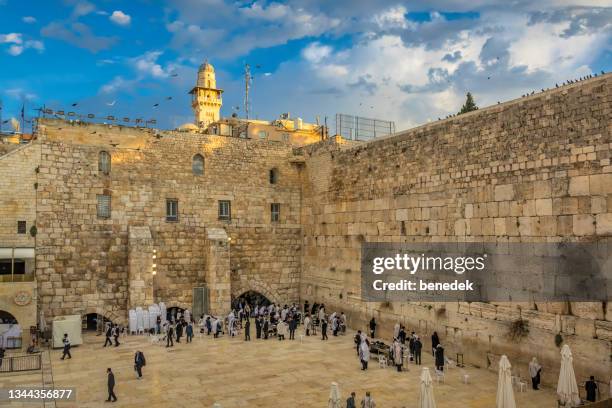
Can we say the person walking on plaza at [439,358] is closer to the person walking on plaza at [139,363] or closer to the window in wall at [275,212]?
the person walking on plaza at [139,363]

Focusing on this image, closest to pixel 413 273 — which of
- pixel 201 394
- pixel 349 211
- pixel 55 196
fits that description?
pixel 349 211

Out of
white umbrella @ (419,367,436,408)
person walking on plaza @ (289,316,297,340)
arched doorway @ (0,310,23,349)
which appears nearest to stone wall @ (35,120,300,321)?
arched doorway @ (0,310,23,349)

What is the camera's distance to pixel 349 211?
21.2 m

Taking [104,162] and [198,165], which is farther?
[198,165]

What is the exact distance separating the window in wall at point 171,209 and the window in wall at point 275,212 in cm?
449

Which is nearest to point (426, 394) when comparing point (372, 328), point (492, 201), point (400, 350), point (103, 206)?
point (400, 350)

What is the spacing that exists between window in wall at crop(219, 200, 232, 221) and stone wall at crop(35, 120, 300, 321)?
18 cm

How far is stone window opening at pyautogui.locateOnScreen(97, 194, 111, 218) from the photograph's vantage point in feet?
68.6

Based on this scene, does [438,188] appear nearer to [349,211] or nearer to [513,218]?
[513,218]

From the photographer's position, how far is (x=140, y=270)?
67.5 ft

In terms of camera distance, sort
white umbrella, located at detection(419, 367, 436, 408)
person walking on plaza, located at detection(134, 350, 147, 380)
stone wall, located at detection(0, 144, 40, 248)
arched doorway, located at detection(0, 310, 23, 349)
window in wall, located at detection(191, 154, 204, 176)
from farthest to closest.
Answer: window in wall, located at detection(191, 154, 204, 176) < stone wall, located at detection(0, 144, 40, 248) < arched doorway, located at detection(0, 310, 23, 349) < person walking on plaza, located at detection(134, 350, 147, 380) < white umbrella, located at detection(419, 367, 436, 408)

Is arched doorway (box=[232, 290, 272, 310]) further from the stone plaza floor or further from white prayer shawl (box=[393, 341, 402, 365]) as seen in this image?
white prayer shawl (box=[393, 341, 402, 365])

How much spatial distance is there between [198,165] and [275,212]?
419cm

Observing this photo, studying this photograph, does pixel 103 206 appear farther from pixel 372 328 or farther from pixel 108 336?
pixel 372 328
